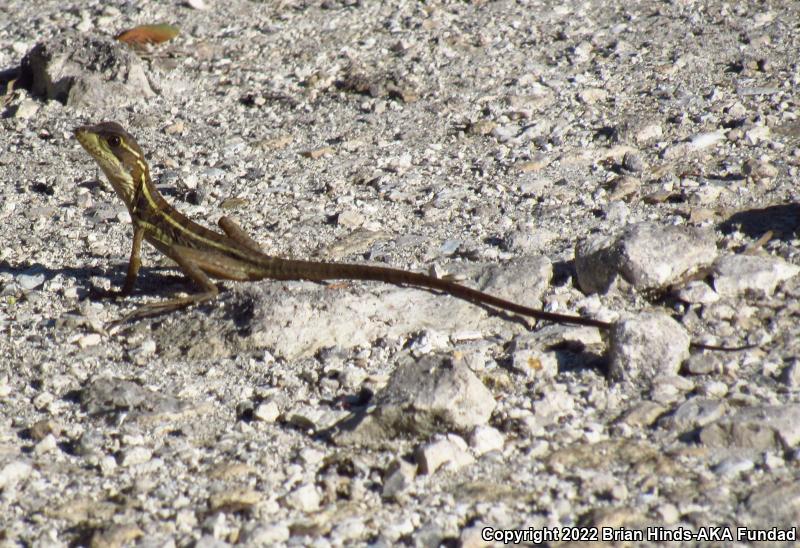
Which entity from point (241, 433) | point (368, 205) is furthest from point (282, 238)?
point (241, 433)

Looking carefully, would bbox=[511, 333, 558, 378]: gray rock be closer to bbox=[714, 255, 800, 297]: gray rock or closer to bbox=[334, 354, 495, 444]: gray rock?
bbox=[334, 354, 495, 444]: gray rock

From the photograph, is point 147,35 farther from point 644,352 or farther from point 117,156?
point 644,352

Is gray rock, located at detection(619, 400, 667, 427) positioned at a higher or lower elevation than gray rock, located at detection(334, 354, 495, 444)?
lower

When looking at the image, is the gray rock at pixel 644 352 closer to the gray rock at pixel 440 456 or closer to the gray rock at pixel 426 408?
the gray rock at pixel 426 408

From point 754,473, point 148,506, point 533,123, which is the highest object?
point 148,506

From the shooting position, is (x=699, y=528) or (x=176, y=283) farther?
(x=176, y=283)

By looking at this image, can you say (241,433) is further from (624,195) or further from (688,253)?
(624,195)

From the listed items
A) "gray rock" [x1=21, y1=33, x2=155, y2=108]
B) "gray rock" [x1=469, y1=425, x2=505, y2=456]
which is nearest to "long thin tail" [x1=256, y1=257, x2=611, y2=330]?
"gray rock" [x1=469, y1=425, x2=505, y2=456]
